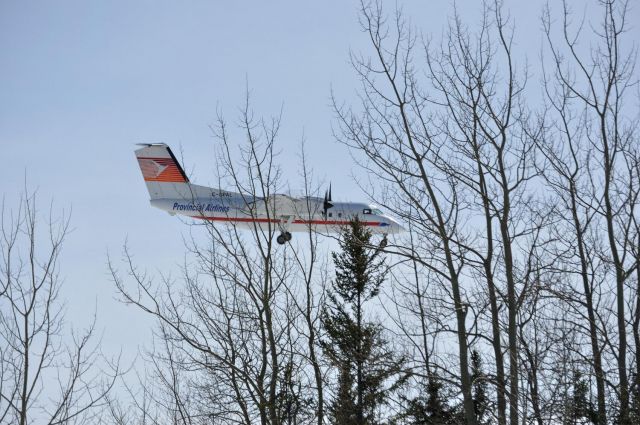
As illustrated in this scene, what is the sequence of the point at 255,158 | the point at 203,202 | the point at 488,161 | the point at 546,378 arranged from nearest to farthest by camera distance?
1. the point at 546,378
2. the point at 488,161
3. the point at 255,158
4. the point at 203,202

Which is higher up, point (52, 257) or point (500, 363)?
point (52, 257)

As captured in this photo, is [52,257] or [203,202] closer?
[52,257]

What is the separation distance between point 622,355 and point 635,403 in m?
0.72

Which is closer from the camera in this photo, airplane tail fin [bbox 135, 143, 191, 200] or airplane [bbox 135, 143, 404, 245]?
airplane [bbox 135, 143, 404, 245]

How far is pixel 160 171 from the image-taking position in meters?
50.9

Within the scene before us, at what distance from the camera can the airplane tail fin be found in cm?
5000

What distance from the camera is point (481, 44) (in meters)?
12.2

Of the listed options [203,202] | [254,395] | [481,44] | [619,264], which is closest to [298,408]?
[254,395]

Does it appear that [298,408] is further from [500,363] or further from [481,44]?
[481,44]

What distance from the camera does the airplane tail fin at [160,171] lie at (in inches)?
1969

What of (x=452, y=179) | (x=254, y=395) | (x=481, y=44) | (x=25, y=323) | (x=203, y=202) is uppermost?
(x=203, y=202)

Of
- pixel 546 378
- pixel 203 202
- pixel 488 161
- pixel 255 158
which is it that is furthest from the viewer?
pixel 203 202

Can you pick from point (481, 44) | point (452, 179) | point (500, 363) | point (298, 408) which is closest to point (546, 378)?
point (500, 363)

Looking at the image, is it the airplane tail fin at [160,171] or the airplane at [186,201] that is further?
the airplane tail fin at [160,171]
